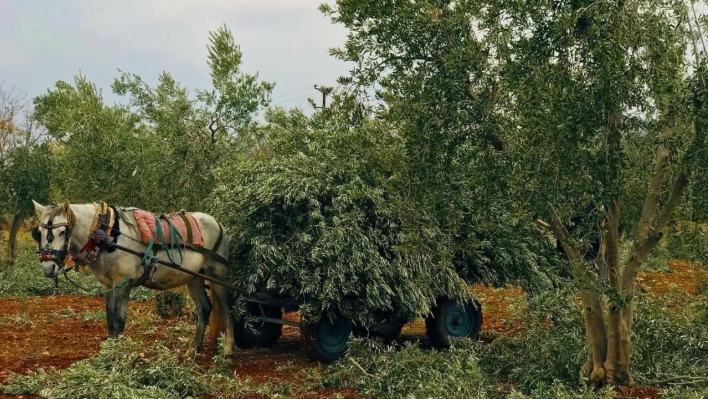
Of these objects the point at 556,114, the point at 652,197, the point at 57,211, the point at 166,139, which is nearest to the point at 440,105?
the point at 556,114

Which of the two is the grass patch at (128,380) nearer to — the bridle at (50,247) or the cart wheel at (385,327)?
the bridle at (50,247)

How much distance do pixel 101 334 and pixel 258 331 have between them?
3.80 metres

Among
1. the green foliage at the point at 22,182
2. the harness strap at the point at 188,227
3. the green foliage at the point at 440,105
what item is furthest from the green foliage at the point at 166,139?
the green foliage at the point at 22,182

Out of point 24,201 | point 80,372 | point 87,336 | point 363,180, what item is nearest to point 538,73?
point 363,180

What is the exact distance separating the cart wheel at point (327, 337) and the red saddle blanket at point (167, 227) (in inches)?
71.3

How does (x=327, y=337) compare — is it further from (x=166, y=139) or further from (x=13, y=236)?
(x=13, y=236)

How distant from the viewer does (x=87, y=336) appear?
1242 cm

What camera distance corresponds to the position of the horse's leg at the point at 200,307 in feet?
32.7

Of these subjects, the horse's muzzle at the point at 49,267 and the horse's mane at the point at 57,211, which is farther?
the horse's mane at the point at 57,211

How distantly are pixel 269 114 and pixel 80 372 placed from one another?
21.0ft

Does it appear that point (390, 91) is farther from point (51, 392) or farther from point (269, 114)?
point (269, 114)

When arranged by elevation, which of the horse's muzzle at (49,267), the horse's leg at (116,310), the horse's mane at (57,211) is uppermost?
the horse's mane at (57,211)

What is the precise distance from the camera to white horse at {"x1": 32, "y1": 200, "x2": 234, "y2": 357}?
8.41 meters

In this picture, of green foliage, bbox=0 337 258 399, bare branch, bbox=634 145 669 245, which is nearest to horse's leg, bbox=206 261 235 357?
green foliage, bbox=0 337 258 399
